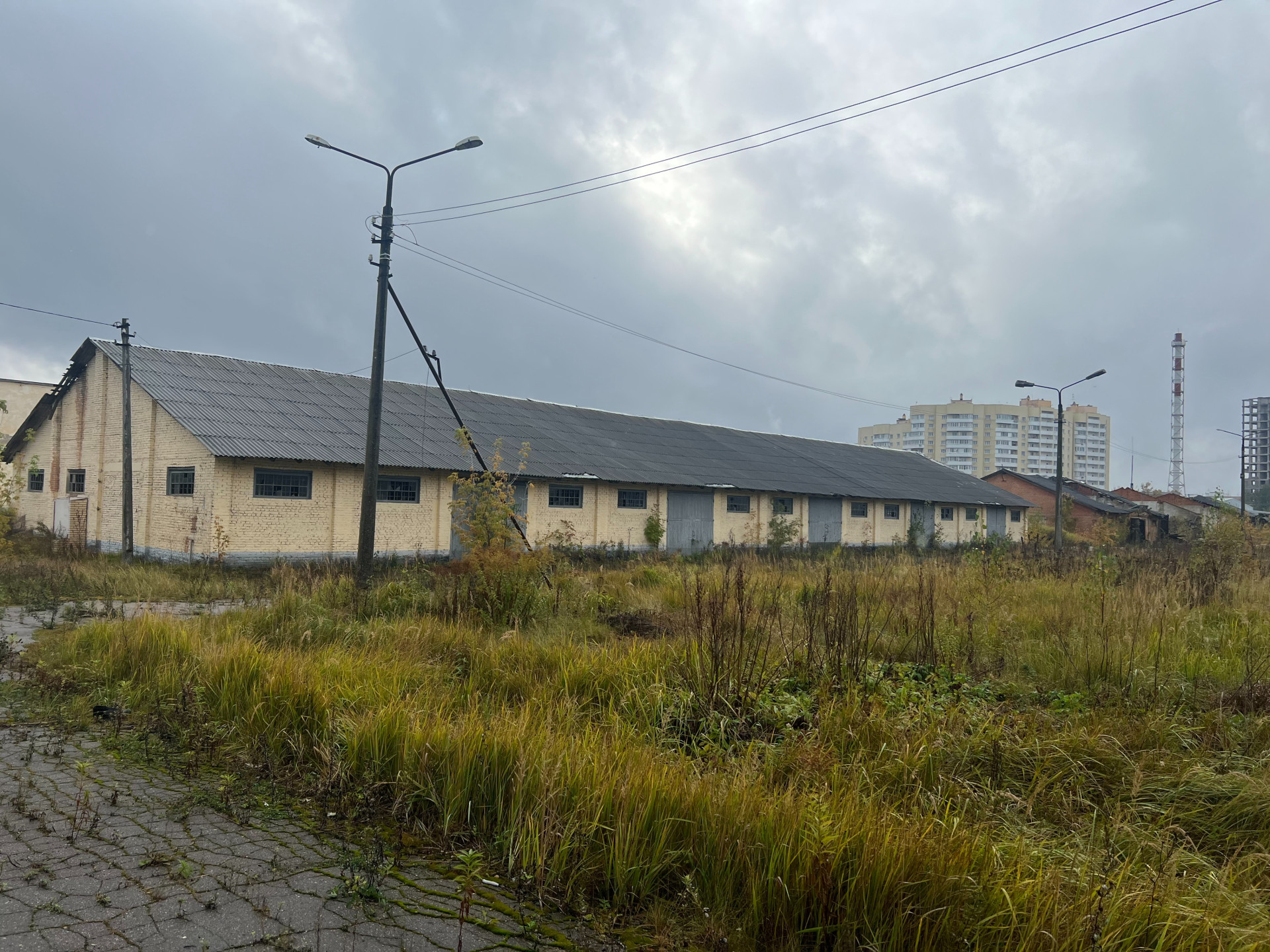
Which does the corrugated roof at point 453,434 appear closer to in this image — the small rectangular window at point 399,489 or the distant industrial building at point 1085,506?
the small rectangular window at point 399,489

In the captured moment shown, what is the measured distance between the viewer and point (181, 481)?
21.8m

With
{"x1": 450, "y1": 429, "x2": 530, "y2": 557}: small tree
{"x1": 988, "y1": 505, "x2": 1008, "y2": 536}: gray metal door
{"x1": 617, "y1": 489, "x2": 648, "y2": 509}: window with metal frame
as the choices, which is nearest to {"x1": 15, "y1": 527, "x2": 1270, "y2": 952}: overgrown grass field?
{"x1": 450, "y1": 429, "x2": 530, "y2": 557}: small tree

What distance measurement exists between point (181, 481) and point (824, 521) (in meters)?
26.2

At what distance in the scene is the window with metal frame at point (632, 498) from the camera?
1163 inches

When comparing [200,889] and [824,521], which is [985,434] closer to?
→ [824,521]

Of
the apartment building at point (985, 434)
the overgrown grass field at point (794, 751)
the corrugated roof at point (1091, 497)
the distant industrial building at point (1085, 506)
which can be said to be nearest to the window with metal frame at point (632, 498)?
the overgrown grass field at point (794, 751)

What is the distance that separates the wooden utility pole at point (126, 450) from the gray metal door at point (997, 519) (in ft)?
138

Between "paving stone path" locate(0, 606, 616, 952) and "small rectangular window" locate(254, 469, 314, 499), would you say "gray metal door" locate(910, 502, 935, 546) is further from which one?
"paving stone path" locate(0, 606, 616, 952)

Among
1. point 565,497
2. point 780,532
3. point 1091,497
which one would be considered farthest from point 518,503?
point 1091,497

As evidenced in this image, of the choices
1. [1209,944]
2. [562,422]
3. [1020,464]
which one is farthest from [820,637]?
[1020,464]

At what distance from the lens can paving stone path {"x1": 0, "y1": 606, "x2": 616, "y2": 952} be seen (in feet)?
10.1

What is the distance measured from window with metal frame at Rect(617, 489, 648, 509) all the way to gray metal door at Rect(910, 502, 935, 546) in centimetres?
1715

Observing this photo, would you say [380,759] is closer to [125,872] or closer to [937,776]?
[125,872]

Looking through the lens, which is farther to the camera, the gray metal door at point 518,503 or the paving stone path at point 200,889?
the gray metal door at point 518,503
